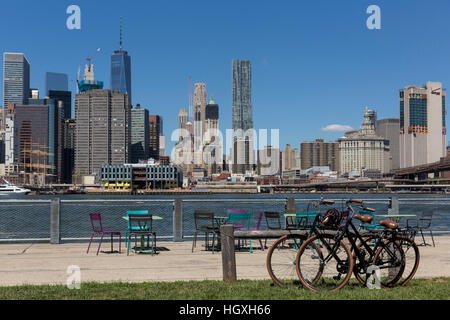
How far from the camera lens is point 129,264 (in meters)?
10.7

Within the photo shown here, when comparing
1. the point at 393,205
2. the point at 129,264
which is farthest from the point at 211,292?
the point at 393,205

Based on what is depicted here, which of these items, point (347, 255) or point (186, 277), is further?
point (186, 277)

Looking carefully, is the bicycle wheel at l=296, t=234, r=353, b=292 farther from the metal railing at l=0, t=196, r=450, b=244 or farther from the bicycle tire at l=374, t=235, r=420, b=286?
the metal railing at l=0, t=196, r=450, b=244

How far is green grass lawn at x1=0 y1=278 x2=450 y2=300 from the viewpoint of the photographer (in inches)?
270

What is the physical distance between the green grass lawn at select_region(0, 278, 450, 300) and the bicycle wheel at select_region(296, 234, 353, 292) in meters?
0.18

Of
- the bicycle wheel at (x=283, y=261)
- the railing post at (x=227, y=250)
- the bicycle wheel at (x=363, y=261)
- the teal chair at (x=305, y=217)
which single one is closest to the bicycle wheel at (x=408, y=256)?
the bicycle wheel at (x=363, y=261)

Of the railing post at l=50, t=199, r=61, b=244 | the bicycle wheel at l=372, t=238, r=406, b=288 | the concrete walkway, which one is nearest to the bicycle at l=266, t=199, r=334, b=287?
the bicycle wheel at l=372, t=238, r=406, b=288

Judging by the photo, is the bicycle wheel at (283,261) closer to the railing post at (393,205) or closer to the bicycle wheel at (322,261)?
the bicycle wheel at (322,261)

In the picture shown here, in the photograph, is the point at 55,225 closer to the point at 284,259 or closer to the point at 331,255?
the point at 284,259

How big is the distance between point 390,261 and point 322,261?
4.01 feet

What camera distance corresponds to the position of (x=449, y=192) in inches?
6186
